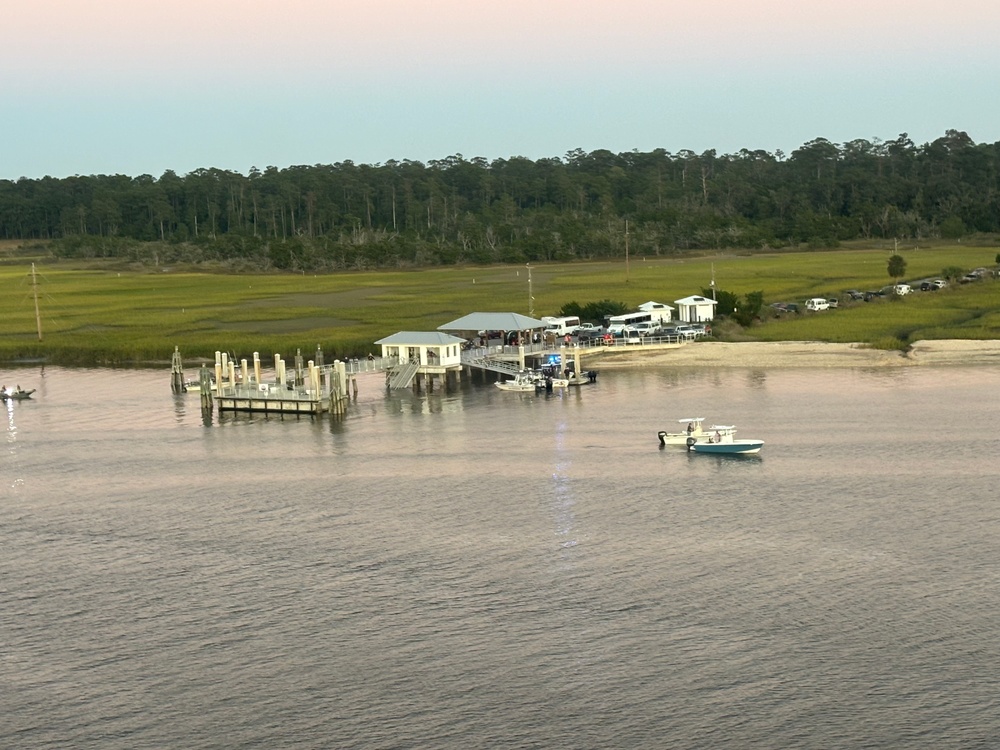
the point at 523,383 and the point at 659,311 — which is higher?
the point at 659,311

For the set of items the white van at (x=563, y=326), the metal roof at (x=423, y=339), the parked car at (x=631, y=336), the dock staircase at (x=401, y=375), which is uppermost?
the metal roof at (x=423, y=339)

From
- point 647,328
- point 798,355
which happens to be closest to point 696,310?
point 647,328

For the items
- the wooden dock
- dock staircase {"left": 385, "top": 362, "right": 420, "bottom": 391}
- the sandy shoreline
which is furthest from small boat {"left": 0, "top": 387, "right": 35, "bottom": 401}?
the sandy shoreline

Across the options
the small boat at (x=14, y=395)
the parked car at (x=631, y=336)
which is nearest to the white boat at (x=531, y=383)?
the parked car at (x=631, y=336)

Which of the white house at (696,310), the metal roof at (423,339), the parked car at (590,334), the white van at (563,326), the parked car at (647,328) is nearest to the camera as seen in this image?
the metal roof at (423,339)

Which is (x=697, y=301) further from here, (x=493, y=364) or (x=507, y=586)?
(x=507, y=586)

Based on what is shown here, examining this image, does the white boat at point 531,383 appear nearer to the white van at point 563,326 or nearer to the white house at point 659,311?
the white van at point 563,326
